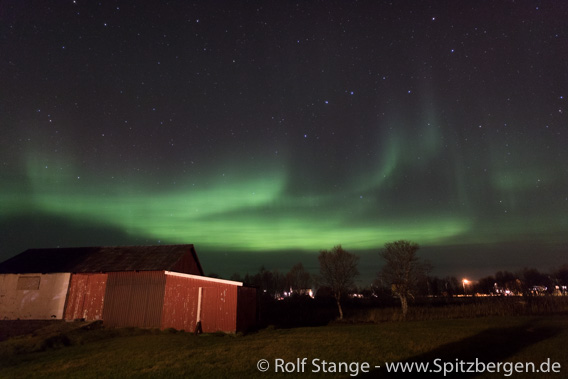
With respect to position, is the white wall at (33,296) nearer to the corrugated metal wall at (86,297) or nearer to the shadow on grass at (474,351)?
the corrugated metal wall at (86,297)

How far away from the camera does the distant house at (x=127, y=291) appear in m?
21.4

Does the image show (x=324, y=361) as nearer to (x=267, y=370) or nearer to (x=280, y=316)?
(x=267, y=370)

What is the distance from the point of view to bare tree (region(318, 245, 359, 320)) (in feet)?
134

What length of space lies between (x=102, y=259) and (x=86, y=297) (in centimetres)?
318

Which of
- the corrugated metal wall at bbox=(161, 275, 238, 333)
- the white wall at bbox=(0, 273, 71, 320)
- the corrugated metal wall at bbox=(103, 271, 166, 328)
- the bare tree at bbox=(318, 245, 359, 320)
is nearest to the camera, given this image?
the corrugated metal wall at bbox=(161, 275, 238, 333)

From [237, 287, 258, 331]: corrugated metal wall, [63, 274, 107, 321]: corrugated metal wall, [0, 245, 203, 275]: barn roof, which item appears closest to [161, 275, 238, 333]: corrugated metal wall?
[237, 287, 258, 331]: corrugated metal wall

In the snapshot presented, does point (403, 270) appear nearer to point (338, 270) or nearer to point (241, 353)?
point (338, 270)

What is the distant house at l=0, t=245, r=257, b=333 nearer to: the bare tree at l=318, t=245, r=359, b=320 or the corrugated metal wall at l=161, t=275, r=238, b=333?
the corrugated metal wall at l=161, t=275, r=238, b=333

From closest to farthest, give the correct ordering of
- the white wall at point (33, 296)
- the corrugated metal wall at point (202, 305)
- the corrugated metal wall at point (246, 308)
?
the corrugated metal wall at point (202, 305)
the corrugated metal wall at point (246, 308)
the white wall at point (33, 296)

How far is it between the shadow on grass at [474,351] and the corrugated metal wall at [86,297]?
21.1m

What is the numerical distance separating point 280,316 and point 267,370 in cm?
2947

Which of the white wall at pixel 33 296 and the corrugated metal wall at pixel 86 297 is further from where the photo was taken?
the white wall at pixel 33 296

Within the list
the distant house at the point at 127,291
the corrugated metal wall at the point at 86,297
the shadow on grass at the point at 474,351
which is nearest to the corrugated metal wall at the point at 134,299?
the distant house at the point at 127,291

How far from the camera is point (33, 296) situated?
2483 centimetres
